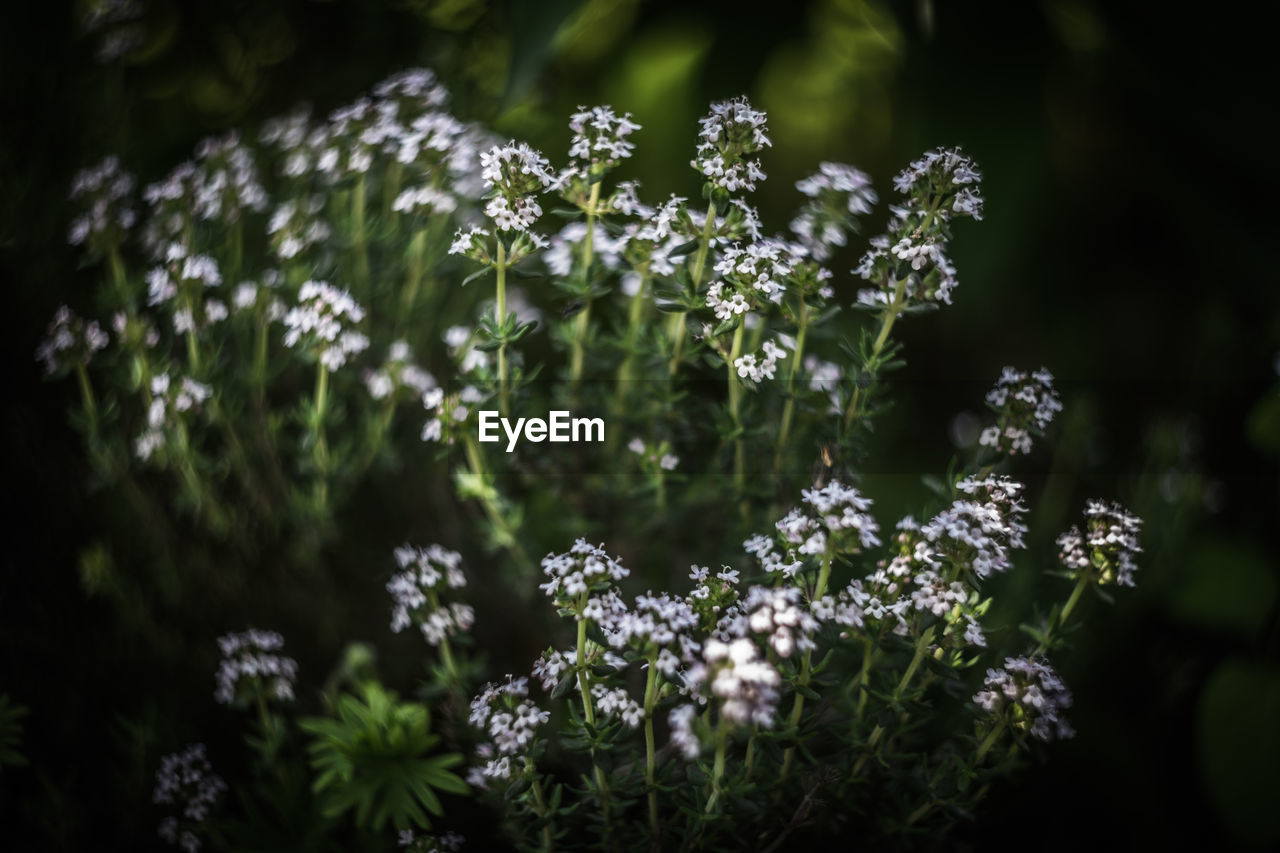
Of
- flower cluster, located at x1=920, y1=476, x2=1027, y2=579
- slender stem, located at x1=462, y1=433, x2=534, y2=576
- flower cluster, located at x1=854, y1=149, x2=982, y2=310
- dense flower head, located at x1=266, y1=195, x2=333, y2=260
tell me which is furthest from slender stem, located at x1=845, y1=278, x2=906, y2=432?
dense flower head, located at x1=266, y1=195, x2=333, y2=260

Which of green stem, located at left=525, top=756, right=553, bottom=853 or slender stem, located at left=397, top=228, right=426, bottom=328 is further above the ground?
slender stem, located at left=397, top=228, right=426, bottom=328

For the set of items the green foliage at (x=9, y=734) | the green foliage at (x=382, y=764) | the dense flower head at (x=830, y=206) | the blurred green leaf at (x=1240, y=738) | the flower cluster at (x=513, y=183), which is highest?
the flower cluster at (x=513, y=183)

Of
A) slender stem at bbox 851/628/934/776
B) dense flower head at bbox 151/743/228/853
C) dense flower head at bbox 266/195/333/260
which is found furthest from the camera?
dense flower head at bbox 266/195/333/260

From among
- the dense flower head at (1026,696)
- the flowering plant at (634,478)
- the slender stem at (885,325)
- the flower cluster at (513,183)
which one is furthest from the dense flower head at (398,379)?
the dense flower head at (1026,696)

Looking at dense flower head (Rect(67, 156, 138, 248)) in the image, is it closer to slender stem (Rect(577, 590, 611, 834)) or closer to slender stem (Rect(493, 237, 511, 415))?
slender stem (Rect(493, 237, 511, 415))

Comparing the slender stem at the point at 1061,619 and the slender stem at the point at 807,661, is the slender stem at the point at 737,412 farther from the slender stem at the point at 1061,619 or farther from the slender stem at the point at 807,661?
the slender stem at the point at 1061,619

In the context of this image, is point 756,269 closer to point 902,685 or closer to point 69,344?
point 902,685

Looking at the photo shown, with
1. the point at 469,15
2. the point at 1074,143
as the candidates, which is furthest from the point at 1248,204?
the point at 469,15
